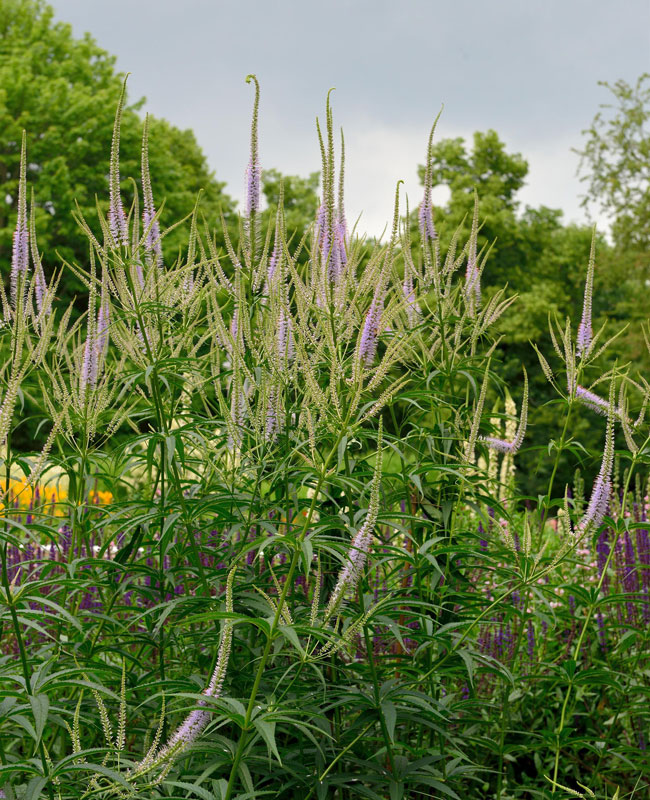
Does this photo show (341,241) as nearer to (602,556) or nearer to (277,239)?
(277,239)

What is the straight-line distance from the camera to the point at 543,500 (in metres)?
4.41

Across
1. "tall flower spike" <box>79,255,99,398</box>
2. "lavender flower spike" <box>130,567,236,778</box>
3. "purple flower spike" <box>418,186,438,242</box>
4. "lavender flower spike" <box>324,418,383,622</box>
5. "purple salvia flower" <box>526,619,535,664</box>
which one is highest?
"purple flower spike" <box>418,186,438,242</box>

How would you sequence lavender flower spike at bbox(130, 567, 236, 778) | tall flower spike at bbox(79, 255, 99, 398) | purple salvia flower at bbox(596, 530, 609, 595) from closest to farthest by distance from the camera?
lavender flower spike at bbox(130, 567, 236, 778) → tall flower spike at bbox(79, 255, 99, 398) → purple salvia flower at bbox(596, 530, 609, 595)

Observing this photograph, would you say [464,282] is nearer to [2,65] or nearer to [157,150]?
[157,150]

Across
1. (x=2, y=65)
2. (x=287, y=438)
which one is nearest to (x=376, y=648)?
(x=287, y=438)

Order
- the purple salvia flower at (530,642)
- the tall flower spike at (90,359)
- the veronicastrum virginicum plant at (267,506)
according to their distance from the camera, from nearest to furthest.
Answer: the veronicastrum virginicum plant at (267,506) < the tall flower spike at (90,359) < the purple salvia flower at (530,642)

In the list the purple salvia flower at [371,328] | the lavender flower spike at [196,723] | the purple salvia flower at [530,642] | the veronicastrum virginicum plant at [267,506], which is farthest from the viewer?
the purple salvia flower at [530,642]

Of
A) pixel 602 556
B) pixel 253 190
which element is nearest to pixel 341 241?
pixel 253 190

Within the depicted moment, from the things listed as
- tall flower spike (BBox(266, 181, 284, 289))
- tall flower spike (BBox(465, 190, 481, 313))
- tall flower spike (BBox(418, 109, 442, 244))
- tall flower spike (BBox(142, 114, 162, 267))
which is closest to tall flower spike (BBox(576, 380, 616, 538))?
tall flower spike (BBox(465, 190, 481, 313))

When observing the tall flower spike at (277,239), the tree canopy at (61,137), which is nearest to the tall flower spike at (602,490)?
the tall flower spike at (277,239)

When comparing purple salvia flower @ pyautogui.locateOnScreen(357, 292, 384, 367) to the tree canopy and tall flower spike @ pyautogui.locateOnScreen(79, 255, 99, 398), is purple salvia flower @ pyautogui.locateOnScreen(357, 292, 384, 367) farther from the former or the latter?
the tree canopy

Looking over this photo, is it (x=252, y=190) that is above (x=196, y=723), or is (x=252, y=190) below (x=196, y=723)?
above

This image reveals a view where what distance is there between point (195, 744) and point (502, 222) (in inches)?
1384

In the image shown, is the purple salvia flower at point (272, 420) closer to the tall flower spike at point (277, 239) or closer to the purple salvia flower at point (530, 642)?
the tall flower spike at point (277, 239)
